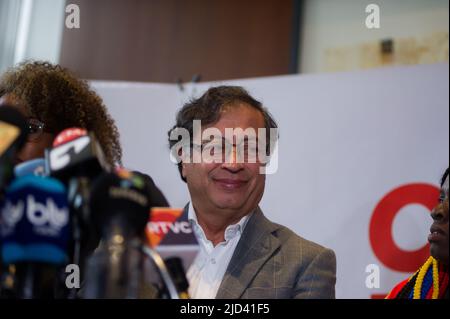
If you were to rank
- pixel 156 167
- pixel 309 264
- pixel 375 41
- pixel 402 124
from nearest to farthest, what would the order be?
pixel 309 264
pixel 402 124
pixel 156 167
pixel 375 41

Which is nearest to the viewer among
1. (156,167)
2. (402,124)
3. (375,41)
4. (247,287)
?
(247,287)

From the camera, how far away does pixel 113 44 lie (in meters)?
2.96

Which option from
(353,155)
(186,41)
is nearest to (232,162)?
(353,155)

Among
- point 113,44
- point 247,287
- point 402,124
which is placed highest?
point 113,44

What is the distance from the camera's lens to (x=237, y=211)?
1353mm

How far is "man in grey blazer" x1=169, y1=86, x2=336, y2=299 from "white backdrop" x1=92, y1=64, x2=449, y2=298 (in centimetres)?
59

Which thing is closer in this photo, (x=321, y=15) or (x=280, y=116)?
(x=280, y=116)

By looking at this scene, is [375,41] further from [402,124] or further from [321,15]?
[402,124]

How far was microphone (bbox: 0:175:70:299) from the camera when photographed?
30.7 inches

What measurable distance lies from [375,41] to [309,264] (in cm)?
177

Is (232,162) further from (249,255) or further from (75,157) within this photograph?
(75,157)

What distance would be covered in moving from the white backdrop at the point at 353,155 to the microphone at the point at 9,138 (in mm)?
1210
